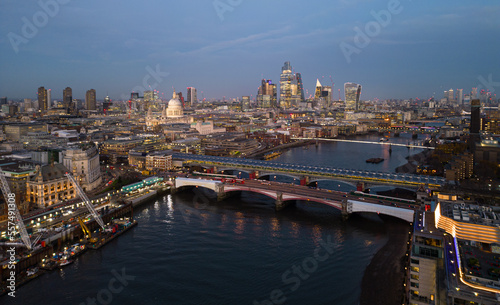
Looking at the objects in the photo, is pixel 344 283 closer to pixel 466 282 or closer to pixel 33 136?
pixel 466 282

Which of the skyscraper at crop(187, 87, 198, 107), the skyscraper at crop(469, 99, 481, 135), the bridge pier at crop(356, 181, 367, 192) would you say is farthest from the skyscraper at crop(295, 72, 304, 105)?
the bridge pier at crop(356, 181, 367, 192)

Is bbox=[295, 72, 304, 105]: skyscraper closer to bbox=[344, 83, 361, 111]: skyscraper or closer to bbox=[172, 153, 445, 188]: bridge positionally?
bbox=[344, 83, 361, 111]: skyscraper

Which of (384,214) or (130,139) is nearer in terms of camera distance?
(384,214)

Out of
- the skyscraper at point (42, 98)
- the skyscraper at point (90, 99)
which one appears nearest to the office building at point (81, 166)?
the skyscraper at point (42, 98)

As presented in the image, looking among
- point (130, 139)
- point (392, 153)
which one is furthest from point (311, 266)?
point (392, 153)

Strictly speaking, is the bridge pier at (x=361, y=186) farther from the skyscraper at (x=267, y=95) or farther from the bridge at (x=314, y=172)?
the skyscraper at (x=267, y=95)

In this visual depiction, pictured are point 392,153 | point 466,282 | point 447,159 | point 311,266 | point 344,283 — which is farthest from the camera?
point 392,153

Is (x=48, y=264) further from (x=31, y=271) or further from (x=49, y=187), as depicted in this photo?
(x=49, y=187)

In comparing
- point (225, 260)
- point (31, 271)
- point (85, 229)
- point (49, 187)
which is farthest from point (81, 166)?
point (225, 260)
